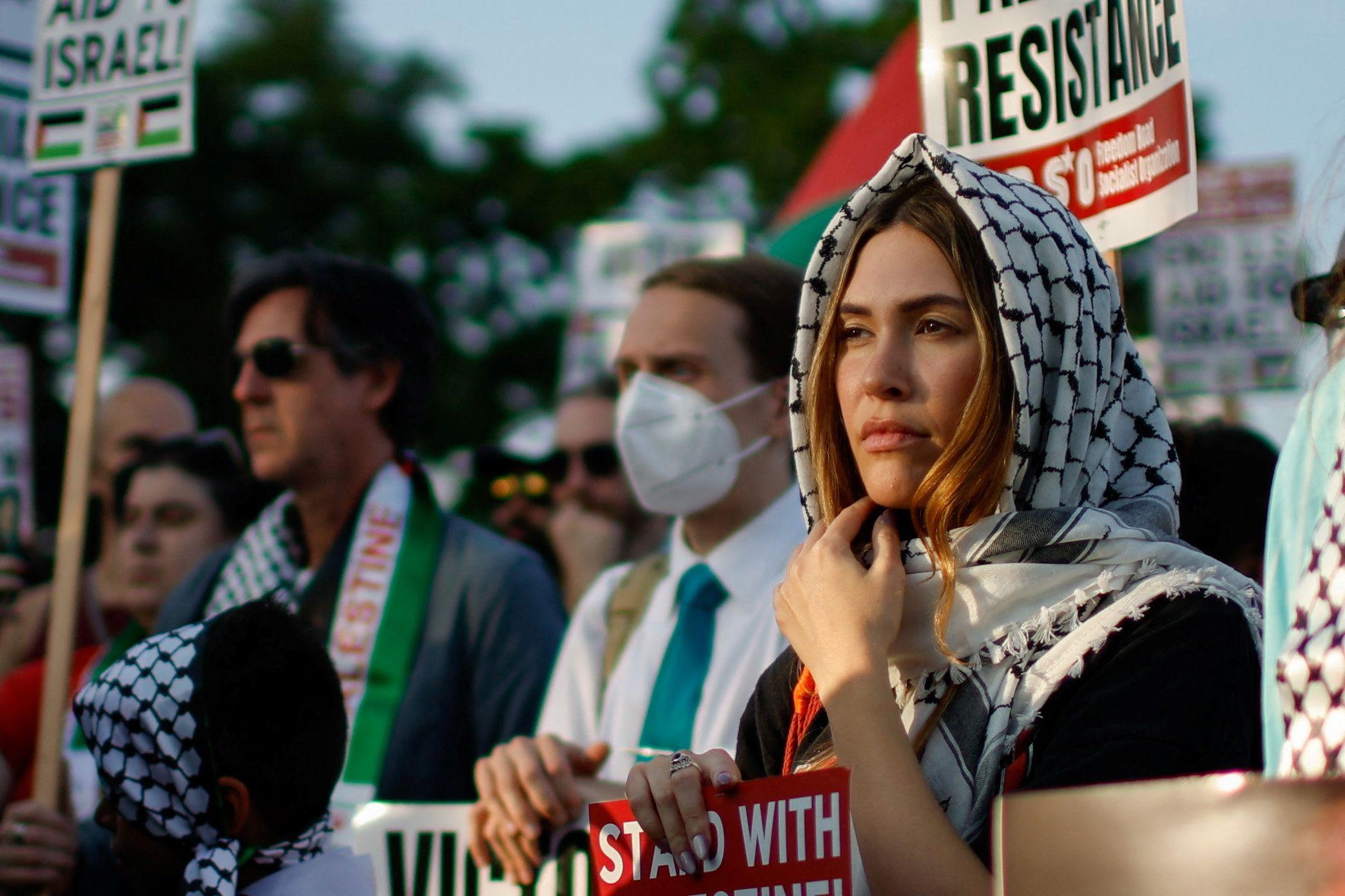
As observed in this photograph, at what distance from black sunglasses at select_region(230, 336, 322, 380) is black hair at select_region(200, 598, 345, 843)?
74.7 inches

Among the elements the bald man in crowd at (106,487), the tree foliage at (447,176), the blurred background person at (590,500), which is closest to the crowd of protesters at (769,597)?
the bald man in crowd at (106,487)

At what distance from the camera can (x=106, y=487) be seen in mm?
7527

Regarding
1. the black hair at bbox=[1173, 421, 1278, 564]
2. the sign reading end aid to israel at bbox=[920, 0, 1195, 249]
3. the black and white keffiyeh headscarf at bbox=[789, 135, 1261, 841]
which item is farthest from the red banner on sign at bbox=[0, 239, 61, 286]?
the black and white keffiyeh headscarf at bbox=[789, 135, 1261, 841]

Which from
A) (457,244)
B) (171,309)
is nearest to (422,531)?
(171,309)

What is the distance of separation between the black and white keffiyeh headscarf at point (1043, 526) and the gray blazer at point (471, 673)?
6.75 feet

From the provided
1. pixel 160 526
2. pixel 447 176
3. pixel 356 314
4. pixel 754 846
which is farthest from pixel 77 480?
pixel 447 176

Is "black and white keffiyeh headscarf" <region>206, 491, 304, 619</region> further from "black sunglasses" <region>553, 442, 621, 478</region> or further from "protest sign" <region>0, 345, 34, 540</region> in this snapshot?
"black sunglasses" <region>553, 442, 621, 478</region>

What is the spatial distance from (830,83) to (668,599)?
30.5 metres

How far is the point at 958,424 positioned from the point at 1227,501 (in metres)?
1.60

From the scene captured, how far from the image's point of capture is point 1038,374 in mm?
2422

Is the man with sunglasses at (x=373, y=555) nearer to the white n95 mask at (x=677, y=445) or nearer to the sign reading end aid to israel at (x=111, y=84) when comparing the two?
the white n95 mask at (x=677, y=445)

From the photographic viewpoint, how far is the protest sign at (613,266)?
10359mm

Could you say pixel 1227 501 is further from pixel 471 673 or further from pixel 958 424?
pixel 471 673

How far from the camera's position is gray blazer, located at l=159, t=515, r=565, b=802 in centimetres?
430
